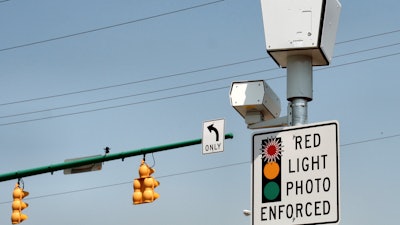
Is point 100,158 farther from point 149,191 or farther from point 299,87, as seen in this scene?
point 299,87

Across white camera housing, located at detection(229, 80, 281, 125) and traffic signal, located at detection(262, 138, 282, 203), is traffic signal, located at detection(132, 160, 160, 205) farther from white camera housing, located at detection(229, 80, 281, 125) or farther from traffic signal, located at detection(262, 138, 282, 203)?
traffic signal, located at detection(262, 138, 282, 203)

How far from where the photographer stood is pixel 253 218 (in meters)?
8.22

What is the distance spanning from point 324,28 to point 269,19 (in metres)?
0.48

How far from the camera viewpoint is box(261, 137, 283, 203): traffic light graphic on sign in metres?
8.17

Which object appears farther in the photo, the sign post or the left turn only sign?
the left turn only sign

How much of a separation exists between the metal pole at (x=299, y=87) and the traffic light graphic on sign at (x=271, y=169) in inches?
10.9

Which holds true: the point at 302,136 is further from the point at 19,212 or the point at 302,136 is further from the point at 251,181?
the point at 19,212

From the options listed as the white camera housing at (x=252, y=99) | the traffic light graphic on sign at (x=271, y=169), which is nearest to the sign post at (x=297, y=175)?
the traffic light graphic on sign at (x=271, y=169)

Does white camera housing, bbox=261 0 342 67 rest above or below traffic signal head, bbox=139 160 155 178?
below

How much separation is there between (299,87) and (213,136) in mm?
12914

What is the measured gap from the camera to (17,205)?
85.0ft

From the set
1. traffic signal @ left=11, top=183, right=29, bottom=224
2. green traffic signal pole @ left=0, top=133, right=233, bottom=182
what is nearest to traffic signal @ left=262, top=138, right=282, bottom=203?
green traffic signal pole @ left=0, top=133, right=233, bottom=182

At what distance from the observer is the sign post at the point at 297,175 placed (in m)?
7.93

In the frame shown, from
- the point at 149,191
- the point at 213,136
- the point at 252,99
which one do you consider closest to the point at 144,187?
the point at 149,191
